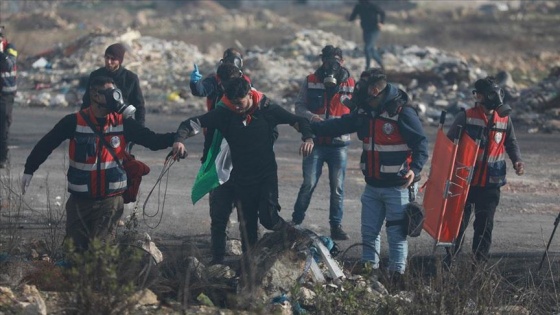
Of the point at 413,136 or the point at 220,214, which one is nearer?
the point at 413,136

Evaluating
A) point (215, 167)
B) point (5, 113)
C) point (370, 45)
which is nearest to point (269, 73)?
point (370, 45)

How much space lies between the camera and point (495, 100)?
8750mm

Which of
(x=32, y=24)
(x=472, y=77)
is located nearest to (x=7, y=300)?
(x=472, y=77)

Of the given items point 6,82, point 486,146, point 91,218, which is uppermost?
point 486,146

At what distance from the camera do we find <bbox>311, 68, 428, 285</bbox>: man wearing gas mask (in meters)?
8.51

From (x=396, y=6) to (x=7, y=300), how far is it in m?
55.9

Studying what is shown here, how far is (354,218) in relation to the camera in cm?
1171

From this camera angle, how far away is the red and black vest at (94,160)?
7.74 metres

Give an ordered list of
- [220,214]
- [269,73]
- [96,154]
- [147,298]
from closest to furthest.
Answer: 1. [147,298]
2. [96,154]
3. [220,214]
4. [269,73]

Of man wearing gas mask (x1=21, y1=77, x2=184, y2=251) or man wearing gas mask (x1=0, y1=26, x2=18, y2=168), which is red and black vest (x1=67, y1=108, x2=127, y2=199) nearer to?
man wearing gas mask (x1=21, y1=77, x2=184, y2=251)

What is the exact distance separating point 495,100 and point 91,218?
11.4ft

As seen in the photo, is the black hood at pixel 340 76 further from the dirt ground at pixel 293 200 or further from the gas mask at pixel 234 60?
the dirt ground at pixel 293 200

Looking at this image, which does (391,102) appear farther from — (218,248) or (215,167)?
(218,248)

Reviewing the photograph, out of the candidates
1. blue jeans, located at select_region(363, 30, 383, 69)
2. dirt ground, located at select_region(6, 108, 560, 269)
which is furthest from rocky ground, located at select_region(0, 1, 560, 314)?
blue jeans, located at select_region(363, 30, 383, 69)
